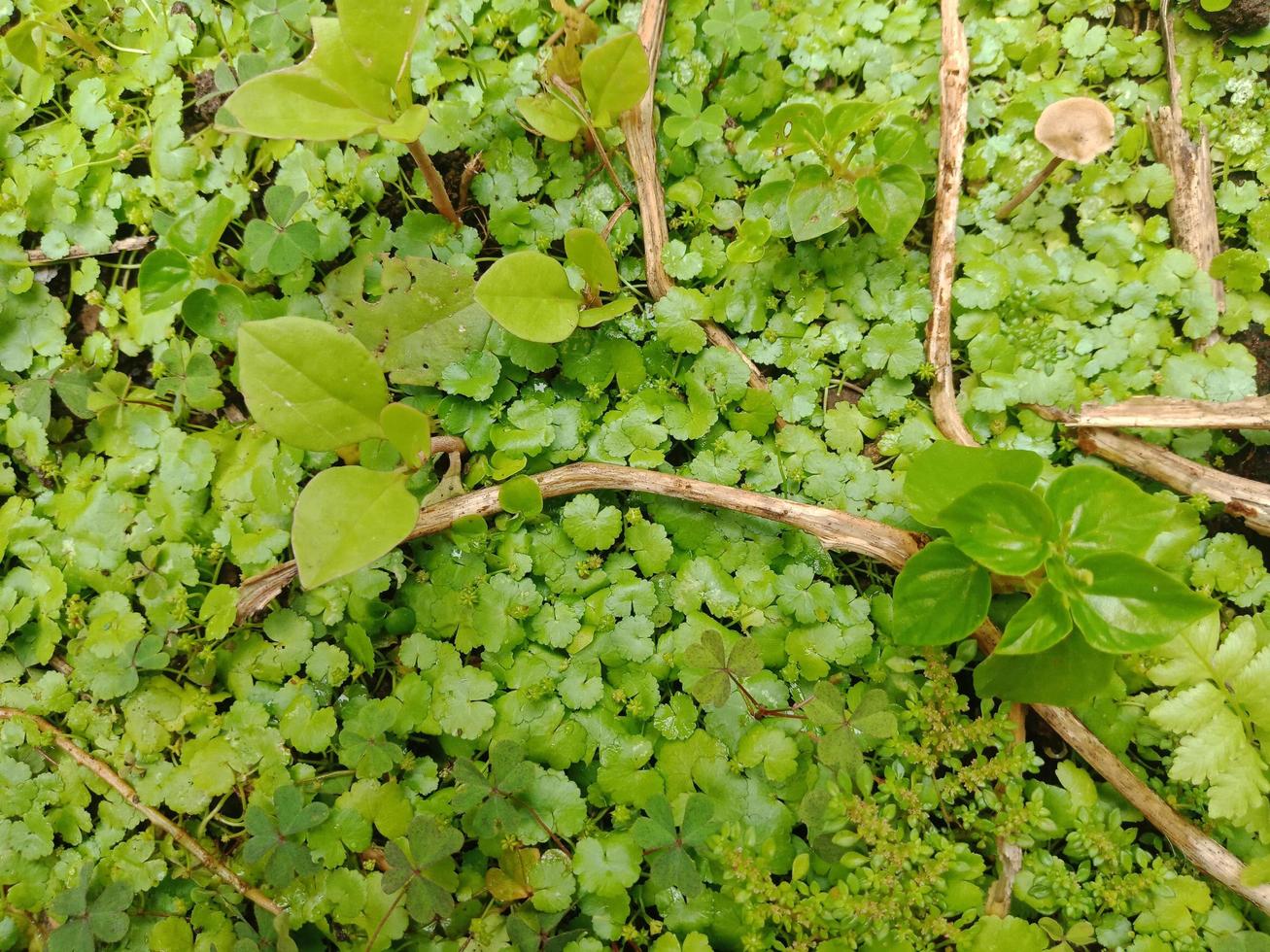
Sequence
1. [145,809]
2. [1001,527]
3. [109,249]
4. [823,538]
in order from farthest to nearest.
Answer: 1. [109,249]
2. [145,809]
3. [823,538]
4. [1001,527]

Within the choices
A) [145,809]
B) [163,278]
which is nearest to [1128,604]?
[145,809]

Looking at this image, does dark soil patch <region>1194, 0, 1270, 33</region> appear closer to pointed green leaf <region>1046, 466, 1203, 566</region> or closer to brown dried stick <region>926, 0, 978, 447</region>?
brown dried stick <region>926, 0, 978, 447</region>

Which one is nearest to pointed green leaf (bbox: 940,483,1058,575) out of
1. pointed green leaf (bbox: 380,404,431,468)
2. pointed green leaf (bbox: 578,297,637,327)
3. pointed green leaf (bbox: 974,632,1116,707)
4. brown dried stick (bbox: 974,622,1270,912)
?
pointed green leaf (bbox: 974,632,1116,707)

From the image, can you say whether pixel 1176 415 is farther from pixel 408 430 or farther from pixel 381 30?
pixel 381 30

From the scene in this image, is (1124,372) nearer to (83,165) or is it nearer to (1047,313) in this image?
(1047,313)

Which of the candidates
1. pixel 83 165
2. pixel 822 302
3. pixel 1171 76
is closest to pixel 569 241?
pixel 822 302

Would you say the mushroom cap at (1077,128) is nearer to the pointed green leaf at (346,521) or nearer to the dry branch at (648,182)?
the dry branch at (648,182)

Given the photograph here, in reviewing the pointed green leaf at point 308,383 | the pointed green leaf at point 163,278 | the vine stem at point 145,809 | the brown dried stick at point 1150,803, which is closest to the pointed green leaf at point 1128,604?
the brown dried stick at point 1150,803
